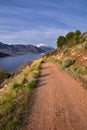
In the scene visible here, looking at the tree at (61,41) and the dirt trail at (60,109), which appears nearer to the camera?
the dirt trail at (60,109)

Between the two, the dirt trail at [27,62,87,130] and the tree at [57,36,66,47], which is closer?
the dirt trail at [27,62,87,130]

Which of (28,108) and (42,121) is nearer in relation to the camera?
(42,121)

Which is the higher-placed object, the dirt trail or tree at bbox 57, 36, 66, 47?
tree at bbox 57, 36, 66, 47

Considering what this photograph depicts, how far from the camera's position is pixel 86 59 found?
22797mm

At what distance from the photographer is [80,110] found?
11.2 m

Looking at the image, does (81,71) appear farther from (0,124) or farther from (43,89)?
(0,124)

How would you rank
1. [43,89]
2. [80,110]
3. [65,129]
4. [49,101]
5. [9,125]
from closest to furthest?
[65,129]
[9,125]
[80,110]
[49,101]
[43,89]

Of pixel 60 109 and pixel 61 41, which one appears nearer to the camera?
pixel 60 109

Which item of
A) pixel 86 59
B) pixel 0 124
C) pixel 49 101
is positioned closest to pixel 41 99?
pixel 49 101

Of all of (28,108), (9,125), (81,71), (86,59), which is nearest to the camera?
(9,125)

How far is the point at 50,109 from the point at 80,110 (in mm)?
1605

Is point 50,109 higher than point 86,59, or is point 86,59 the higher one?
point 86,59

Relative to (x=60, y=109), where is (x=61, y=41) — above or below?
above

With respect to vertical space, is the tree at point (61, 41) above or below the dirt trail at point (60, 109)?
above
